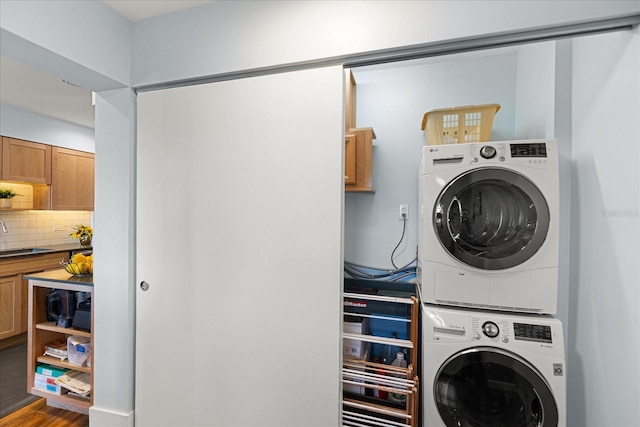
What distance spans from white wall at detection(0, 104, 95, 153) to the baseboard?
3255 millimetres

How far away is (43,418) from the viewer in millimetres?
2139

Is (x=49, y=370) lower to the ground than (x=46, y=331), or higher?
lower

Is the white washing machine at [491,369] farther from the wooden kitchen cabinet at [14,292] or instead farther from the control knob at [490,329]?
the wooden kitchen cabinet at [14,292]

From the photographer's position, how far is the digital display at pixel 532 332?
4.84 feet

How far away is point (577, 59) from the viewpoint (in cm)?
161

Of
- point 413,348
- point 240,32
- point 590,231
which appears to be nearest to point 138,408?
point 413,348

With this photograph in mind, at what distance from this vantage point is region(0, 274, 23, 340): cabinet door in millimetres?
3217

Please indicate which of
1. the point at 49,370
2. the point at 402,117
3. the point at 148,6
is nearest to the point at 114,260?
the point at 49,370

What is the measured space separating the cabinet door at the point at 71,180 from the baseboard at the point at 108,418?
3.02m

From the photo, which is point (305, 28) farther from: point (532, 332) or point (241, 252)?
point (532, 332)

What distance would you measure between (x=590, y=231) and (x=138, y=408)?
2.60 metres

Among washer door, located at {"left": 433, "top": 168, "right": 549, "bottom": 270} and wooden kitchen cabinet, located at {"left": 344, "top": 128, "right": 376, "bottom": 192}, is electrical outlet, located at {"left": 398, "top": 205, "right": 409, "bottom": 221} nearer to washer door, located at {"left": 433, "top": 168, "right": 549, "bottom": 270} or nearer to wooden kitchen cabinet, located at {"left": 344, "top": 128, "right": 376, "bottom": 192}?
wooden kitchen cabinet, located at {"left": 344, "top": 128, "right": 376, "bottom": 192}

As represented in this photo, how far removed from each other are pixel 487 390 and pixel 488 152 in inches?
46.0

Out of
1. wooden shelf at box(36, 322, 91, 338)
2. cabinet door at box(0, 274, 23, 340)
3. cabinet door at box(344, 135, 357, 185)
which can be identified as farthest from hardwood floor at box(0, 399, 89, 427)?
cabinet door at box(344, 135, 357, 185)
